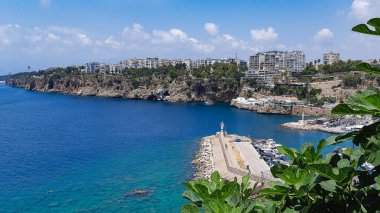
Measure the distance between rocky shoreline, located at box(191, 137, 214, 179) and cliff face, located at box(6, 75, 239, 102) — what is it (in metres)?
42.4

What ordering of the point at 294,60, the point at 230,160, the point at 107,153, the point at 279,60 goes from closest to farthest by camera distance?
1. the point at 230,160
2. the point at 107,153
3. the point at 294,60
4. the point at 279,60

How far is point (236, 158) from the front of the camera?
2730cm

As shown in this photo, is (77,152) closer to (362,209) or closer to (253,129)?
(253,129)

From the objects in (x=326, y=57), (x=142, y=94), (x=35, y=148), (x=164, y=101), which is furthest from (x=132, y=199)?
(x=326, y=57)

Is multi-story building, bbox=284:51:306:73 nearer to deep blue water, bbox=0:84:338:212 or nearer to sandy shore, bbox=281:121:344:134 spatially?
deep blue water, bbox=0:84:338:212

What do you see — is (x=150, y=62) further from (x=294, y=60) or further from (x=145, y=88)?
(x=294, y=60)

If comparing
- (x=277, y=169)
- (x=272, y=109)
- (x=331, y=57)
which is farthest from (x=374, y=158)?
(x=331, y=57)

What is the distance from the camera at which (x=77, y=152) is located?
3259 cm

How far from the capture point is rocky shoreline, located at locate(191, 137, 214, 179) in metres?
24.5

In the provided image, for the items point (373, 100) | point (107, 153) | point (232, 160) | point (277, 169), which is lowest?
point (107, 153)

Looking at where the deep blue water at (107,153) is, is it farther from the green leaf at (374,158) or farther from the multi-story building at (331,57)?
the multi-story building at (331,57)

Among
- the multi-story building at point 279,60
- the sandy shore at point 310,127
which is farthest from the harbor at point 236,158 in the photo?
the multi-story building at point 279,60

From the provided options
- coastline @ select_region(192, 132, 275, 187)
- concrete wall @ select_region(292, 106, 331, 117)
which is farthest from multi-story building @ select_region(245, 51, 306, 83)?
coastline @ select_region(192, 132, 275, 187)

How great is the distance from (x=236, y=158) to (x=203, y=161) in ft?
7.75
